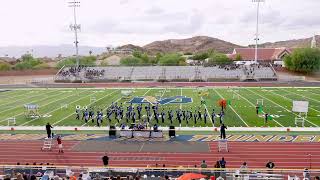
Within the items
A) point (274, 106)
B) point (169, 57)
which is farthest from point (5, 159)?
point (169, 57)

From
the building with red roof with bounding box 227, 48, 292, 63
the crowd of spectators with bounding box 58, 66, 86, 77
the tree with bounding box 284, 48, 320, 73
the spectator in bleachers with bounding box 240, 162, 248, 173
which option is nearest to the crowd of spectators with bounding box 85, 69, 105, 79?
the crowd of spectators with bounding box 58, 66, 86, 77

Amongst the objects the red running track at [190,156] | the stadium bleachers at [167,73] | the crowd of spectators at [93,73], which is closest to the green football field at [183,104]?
the red running track at [190,156]

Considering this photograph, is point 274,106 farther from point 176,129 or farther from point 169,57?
point 169,57

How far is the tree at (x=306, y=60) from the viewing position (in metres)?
68.9

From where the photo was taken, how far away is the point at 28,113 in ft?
104

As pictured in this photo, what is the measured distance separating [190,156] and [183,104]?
16.2 m

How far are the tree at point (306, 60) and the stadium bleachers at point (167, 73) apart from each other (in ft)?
20.9

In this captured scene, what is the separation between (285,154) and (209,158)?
3758 millimetres

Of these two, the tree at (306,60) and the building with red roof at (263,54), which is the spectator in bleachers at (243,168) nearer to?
the tree at (306,60)

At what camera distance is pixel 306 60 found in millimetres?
69312

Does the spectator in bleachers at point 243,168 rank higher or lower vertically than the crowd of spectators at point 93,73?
lower

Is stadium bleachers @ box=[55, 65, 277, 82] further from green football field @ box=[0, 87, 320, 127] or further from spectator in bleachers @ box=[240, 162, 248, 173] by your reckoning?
spectator in bleachers @ box=[240, 162, 248, 173]

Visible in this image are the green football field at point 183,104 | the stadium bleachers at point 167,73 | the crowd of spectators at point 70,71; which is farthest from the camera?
the crowd of spectators at point 70,71

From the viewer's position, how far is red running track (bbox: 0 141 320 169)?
18359 mm
